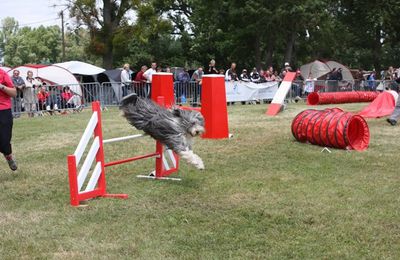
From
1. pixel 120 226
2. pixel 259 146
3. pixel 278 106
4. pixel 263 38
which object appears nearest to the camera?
pixel 120 226

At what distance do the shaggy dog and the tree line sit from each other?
24747 mm

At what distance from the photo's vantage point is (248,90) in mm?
20547

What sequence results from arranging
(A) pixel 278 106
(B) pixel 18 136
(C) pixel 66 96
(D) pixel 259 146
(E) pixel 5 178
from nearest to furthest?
(E) pixel 5 178 → (D) pixel 259 146 → (B) pixel 18 136 → (A) pixel 278 106 → (C) pixel 66 96

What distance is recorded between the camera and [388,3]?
34562 mm

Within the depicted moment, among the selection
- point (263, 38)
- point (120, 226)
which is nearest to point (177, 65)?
point (263, 38)

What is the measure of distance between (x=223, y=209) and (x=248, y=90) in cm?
1547

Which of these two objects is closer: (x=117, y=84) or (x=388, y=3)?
(x=117, y=84)

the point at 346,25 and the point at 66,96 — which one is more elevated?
the point at 346,25

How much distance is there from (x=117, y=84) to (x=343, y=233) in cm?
1541

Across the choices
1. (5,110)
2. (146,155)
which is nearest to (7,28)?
(5,110)

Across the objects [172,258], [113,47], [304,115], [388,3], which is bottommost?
[172,258]

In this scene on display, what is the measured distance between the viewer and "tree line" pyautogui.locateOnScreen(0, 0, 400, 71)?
31.2 meters

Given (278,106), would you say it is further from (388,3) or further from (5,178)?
(388,3)

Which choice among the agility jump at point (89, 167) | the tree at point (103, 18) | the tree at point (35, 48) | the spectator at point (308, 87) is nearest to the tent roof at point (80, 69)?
the tree at point (103, 18)
